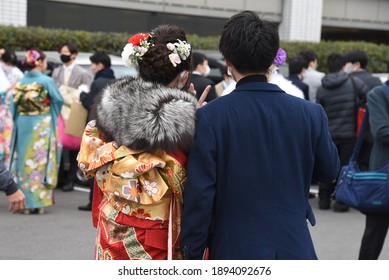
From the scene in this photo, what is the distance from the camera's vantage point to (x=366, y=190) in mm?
5660

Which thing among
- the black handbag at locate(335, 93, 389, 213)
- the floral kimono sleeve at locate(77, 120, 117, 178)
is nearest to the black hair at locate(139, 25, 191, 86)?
the floral kimono sleeve at locate(77, 120, 117, 178)

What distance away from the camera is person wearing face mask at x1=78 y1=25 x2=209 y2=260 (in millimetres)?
3377

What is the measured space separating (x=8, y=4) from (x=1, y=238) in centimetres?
1077

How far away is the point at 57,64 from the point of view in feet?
36.2

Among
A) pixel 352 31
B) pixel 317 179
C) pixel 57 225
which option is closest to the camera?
pixel 317 179

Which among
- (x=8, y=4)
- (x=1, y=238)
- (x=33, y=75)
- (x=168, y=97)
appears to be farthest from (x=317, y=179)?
(x=8, y=4)

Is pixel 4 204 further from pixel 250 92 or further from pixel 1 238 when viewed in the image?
pixel 250 92

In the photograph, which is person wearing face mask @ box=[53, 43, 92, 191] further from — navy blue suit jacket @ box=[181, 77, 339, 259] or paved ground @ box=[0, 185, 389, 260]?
navy blue suit jacket @ box=[181, 77, 339, 259]

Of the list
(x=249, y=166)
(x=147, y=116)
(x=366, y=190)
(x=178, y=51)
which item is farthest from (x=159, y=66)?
(x=366, y=190)

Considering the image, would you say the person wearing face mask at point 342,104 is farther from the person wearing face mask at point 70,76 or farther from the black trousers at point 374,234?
the black trousers at point 374,234

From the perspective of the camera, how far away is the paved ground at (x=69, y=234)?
7.06m

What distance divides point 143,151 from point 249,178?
20.1 inches

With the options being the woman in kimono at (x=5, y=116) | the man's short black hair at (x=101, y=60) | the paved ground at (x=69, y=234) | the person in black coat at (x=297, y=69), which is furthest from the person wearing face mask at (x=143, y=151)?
the person in black coat at (x=297, y=69)

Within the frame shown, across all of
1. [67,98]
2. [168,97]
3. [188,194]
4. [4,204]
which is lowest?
[4,204]
